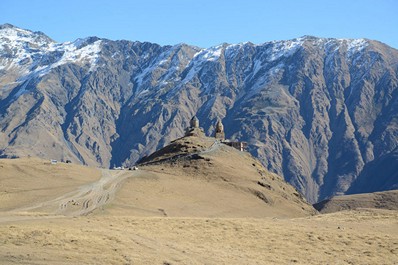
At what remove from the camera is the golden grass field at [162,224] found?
4034cm

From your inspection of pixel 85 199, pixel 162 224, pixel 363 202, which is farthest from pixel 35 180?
pixel 363 202

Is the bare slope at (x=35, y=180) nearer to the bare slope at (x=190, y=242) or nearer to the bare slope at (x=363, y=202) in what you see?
the bare slope at (x=190, y=242)

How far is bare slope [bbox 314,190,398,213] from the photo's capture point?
447ft

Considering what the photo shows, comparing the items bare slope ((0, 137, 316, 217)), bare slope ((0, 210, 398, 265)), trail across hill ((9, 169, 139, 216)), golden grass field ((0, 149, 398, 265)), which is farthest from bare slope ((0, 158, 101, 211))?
bare slope ((0, 210, 398, 265))

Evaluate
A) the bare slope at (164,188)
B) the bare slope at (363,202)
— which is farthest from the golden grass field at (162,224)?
the bare slope at (363,202)

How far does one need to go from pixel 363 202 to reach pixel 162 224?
100884mm

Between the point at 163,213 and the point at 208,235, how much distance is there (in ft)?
88.0

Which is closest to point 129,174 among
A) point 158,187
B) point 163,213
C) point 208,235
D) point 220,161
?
point 158,187

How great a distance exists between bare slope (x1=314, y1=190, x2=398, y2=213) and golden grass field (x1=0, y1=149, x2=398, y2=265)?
4288 cm

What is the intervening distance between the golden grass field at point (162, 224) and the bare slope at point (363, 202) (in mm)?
42883

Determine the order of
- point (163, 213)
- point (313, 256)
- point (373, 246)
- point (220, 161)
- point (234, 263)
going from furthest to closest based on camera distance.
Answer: point (220, 161) < point (163, 213) < point (373, 246) < point (313, 256) < point (234, 263)

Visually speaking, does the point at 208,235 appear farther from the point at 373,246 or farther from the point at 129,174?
the point at 129,174

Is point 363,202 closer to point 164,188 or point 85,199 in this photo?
point 164,188

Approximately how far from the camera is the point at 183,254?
41.0 metres
